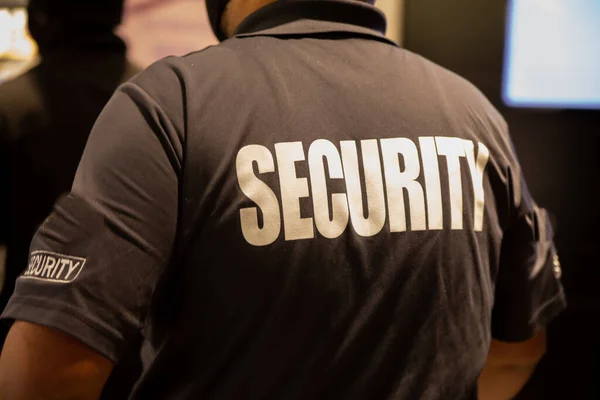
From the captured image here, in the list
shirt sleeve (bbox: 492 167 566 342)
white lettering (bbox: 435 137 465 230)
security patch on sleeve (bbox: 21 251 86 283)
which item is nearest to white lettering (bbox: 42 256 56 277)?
security patch on sleeve (bbox: 21 251 86 283)

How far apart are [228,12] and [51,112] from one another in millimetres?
546

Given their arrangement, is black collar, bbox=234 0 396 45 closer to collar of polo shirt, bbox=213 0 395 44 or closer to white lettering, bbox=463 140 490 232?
collar of polo shirt, bbox=213 0 395 44

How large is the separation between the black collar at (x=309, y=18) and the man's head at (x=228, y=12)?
3 centimetres

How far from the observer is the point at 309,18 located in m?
0.77

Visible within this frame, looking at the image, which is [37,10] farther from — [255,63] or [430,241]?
[430,241]

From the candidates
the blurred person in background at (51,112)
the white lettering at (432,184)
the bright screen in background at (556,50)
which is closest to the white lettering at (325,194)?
the white lettering at (432,184)

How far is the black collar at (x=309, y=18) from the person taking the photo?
76 centimetres

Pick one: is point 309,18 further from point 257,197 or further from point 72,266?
point 72,266

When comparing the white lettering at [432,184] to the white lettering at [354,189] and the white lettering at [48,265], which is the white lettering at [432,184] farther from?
the white lettering at [48,265]

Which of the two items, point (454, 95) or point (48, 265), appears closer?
point (48, 265)

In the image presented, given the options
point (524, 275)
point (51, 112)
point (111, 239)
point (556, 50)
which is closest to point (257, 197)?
point (111, 239)

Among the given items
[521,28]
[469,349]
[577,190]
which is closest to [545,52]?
[521,28]

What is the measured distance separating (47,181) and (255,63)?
0.68m

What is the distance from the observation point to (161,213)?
635mm
